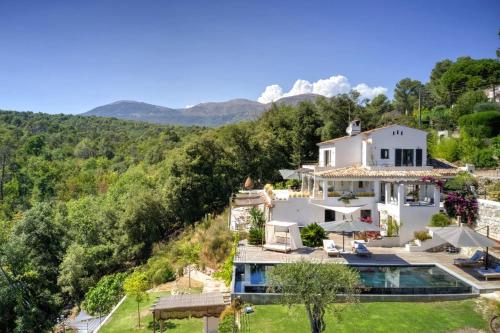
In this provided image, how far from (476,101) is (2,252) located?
4885 cm

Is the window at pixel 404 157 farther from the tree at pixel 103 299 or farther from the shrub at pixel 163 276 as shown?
the tree at pixel 103 299

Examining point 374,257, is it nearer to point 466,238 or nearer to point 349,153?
point 466,238

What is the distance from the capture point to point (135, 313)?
16547mm

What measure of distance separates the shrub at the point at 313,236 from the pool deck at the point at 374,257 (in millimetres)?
646

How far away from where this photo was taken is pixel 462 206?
2148 cm

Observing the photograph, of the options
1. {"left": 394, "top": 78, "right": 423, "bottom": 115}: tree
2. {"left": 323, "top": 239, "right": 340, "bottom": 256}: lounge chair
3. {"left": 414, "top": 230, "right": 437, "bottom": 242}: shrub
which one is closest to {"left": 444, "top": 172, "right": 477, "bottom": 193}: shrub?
{"left": 414, "top": 230, "right": 437, "bottom": 242}: shrub

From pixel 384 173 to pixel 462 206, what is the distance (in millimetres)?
5299

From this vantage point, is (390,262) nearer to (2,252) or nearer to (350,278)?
(350,278)

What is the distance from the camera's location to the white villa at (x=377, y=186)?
870 inches

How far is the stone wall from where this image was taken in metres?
19.4

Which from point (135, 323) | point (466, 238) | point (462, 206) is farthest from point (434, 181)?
point (135, 323)

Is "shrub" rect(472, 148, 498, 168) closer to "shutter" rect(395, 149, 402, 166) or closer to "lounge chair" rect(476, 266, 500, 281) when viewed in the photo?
"shutter" rect(395, 149, 402, 166)

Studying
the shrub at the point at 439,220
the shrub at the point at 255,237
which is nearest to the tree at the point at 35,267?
the shrub at the point at 255,237

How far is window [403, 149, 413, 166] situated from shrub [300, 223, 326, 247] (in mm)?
9629
